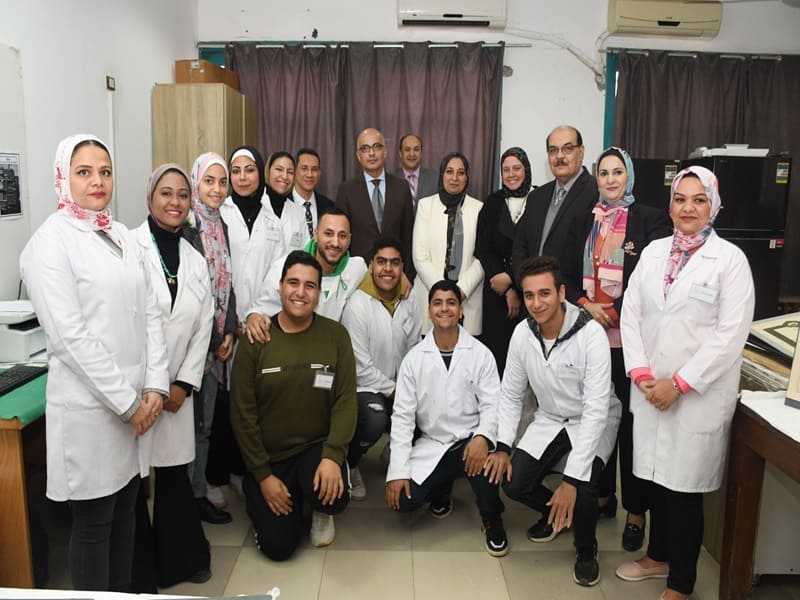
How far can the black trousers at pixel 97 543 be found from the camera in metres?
1.76

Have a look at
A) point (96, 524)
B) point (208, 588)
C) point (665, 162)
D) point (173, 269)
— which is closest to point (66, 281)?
point (173, 269)

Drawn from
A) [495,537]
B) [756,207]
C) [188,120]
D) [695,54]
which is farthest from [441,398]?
[695,54]

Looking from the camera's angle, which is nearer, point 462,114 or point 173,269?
point 173,269

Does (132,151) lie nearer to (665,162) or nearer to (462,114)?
(462,114)

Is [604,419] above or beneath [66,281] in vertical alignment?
beneath

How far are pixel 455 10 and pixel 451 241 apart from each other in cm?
243

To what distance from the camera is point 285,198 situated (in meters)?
3.10

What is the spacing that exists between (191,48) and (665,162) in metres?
3.80

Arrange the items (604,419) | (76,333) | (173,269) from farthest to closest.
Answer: (604,419) → (173,269) → (76,333)

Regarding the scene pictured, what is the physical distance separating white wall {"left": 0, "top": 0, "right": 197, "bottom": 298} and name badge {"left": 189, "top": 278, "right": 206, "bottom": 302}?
102 cm

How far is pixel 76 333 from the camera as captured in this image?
1.66 metres

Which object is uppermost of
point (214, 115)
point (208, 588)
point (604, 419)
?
point (214, 115)

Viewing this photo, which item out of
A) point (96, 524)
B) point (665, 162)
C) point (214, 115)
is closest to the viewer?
point (96, 524)

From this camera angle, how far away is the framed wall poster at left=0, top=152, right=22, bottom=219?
257 cm
